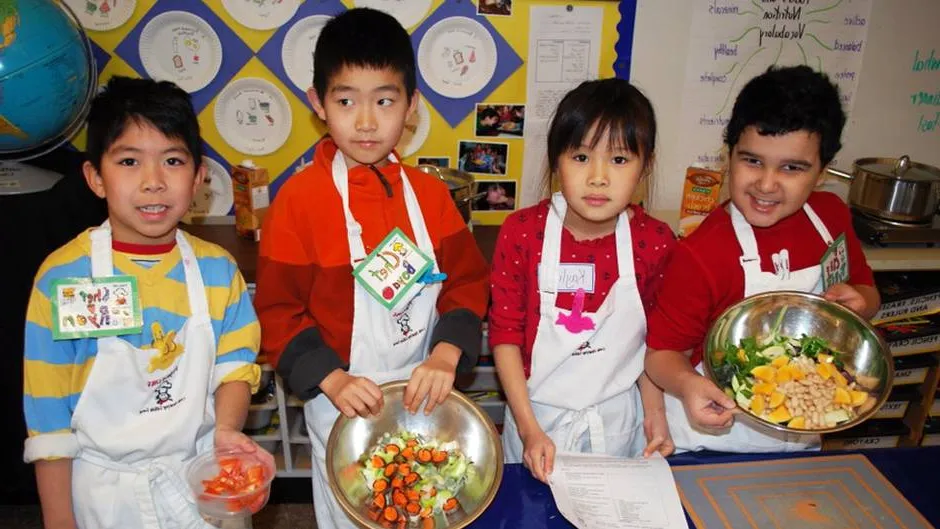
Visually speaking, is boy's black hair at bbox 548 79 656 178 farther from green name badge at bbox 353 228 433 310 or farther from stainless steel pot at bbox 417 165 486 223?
stainless steel pot at bbox 417 165 486 223

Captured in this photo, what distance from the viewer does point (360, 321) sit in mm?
1393

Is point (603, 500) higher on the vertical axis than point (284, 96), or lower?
lower

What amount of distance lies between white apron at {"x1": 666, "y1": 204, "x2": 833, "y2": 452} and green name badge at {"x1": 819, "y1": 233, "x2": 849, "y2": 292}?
0.02m

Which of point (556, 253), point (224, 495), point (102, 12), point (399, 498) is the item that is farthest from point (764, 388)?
point (102, 12)

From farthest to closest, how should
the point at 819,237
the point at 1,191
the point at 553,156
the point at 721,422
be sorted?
the point at 1,191, the point at 819,237, the point at 553,156, the point at 721,422

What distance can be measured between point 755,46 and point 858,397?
149cm

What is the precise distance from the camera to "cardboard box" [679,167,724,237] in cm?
204

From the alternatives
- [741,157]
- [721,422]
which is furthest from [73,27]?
[721,422]

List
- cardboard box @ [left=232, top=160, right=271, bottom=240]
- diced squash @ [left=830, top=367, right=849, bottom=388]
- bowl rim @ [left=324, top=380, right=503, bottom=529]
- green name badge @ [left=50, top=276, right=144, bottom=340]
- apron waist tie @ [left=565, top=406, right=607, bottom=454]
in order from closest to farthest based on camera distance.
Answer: bowl rim @ [left=324, top=380, right=503, bottom=529]
green name badge @ [left=50, top=276, right=144, bottom=340]
diced squash @ [left=830, top=367, right=849, bottom=388]
apron waist tie @ [left=565, top=406, right=607, bottom=454]
cardboard box @ [left=232, top=160, right=271, bottom=240]

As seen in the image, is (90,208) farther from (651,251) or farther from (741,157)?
(741,157)

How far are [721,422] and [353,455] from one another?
0.68 meters

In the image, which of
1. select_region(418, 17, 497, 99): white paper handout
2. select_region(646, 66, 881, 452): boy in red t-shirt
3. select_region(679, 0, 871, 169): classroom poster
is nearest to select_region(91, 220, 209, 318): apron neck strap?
select_region(646, 66, 881, 452): boy in red t-shirt

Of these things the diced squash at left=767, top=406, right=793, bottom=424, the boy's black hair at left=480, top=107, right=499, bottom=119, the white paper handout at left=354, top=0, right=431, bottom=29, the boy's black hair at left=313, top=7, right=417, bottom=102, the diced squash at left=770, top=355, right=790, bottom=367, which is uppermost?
the white paper handout at left=354, top=0, right=431, bottom=29

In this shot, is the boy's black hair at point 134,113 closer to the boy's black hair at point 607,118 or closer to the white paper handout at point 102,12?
the boy's black hair at point 607,118
